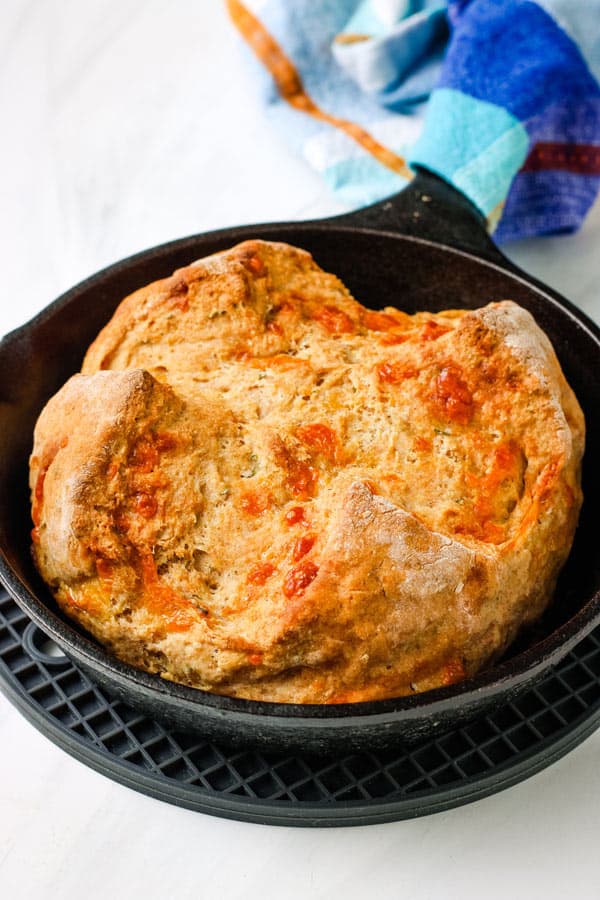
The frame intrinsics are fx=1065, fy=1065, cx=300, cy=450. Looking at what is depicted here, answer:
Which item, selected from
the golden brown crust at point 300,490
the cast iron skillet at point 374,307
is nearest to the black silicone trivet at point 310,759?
the cast iron skillet at point 374,307

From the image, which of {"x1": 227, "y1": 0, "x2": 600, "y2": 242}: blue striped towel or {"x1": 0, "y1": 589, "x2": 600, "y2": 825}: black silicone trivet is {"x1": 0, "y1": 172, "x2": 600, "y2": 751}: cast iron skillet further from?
{"x1": 227, "y1": 0, "x2": 600, "y2": 242}: blue striped towel

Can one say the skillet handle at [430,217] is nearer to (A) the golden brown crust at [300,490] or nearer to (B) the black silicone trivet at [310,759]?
(A) the golden brown crust at [300,490]

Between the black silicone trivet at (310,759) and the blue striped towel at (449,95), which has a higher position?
the blue striped towel at (449,95)

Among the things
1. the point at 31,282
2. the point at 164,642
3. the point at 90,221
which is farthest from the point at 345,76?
the point at 164,642

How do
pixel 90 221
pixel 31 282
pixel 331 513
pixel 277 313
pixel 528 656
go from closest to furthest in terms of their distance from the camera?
pixel 528 656 → pixel 331 513 → pixel 277 313 → pixel 31 282 → pixel 90 221

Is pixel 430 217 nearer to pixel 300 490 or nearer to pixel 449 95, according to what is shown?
pixel 449 95

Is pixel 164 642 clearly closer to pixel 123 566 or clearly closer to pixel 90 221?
pixel 123 566
